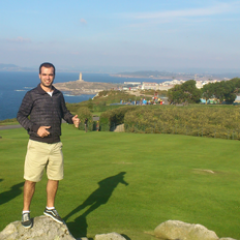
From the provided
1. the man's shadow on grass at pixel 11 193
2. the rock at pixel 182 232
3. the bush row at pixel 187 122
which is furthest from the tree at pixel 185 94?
the rock at pixel 182 232

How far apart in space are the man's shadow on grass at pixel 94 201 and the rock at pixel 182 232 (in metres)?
1.27

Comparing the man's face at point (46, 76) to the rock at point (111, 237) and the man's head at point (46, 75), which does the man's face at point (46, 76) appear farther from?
the rock at point (111, 237)

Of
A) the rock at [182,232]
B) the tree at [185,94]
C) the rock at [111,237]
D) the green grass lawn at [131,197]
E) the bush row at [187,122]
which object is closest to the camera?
the rock at [111,237]

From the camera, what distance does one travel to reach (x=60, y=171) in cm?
478

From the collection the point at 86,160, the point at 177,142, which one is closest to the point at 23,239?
the point at 86,160

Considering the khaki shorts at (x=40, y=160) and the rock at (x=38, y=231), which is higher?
the khaki shorts at (x=40, y=160)

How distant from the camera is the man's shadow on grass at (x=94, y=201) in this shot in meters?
5.22

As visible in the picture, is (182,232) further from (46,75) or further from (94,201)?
(46,75)

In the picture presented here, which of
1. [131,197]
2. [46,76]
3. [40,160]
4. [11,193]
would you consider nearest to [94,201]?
[131,197]

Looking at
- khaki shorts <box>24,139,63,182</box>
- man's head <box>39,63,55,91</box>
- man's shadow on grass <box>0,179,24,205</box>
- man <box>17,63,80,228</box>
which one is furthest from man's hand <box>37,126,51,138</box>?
man's shadow on grass <box>0,179,24,205</box>

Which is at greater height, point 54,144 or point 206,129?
point 54,144

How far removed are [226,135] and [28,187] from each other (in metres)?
29.6

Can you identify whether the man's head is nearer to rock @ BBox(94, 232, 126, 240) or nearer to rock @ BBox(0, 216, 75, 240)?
rock @ BBox(0, 216, 75, 240)

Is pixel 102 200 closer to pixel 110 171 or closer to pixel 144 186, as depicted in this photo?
pixel 144 186
